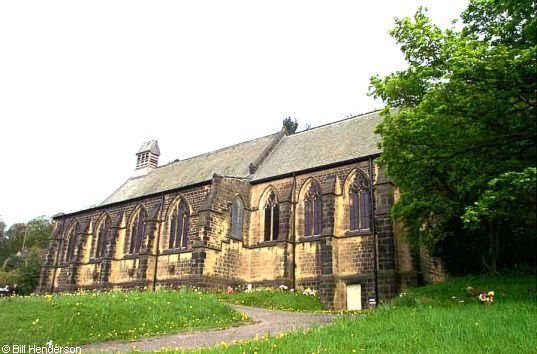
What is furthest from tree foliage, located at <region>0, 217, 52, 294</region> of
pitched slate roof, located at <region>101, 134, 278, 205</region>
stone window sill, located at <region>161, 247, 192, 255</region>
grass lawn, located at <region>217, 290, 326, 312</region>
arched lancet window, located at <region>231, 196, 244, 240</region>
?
grass lawn, located at <region>217, 290, 326, 312</region>

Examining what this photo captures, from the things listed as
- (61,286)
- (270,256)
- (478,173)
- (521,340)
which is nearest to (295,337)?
(521,340)

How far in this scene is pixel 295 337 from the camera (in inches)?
394

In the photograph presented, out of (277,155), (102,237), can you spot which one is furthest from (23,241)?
(277,155)

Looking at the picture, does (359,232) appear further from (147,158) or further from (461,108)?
(147,158)

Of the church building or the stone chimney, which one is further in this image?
the stone chimney

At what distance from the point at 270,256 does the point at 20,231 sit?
7750 cm

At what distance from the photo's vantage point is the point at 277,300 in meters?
22.1

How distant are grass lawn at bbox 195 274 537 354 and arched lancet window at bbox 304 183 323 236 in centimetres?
1255

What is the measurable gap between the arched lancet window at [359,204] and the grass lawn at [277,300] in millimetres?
4473

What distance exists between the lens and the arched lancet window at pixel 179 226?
97.1 ft

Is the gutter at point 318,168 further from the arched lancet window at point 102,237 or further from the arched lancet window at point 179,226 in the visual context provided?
the arched lancet window at point 102,237

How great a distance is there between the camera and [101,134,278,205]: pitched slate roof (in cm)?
3328

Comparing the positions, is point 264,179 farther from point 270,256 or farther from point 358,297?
point 358,297

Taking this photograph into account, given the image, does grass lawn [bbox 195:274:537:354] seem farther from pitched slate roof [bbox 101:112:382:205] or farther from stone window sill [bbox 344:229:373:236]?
pitched slate roof [bbox 101:112:382:205]
